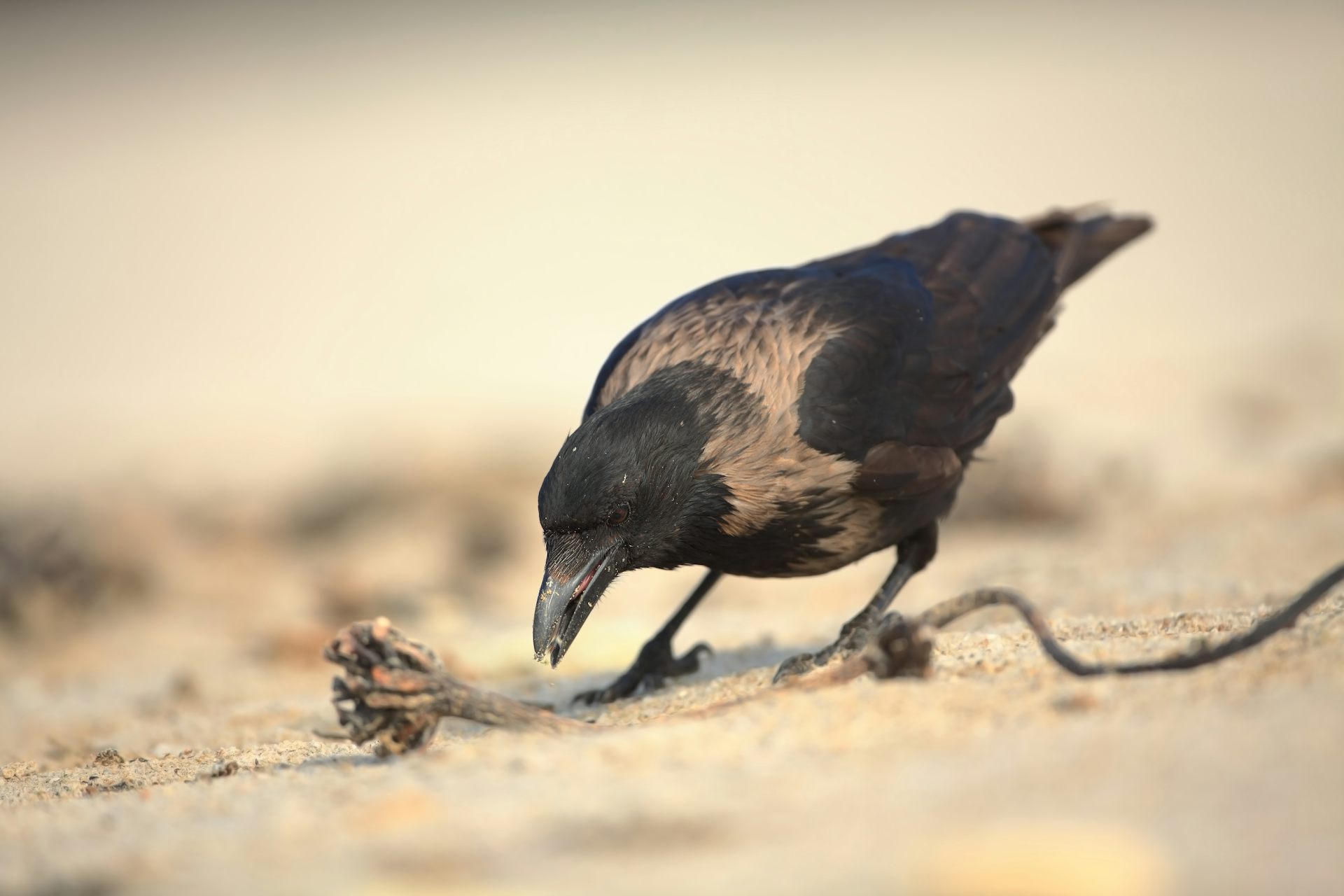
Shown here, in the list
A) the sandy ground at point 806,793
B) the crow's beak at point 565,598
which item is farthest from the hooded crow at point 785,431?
the sandy ground at point 806,793

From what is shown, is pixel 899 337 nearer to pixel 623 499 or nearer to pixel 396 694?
pixel 623 499

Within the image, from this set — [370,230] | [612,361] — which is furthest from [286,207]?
[612,361]

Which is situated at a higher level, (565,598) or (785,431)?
(785,431)

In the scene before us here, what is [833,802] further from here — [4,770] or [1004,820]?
[4,770]

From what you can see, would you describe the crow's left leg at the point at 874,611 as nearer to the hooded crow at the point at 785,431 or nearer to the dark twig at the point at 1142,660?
the hooded crow at the point at 785,431

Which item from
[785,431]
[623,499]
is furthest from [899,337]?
[623,499]

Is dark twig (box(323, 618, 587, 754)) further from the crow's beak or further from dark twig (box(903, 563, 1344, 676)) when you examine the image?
dark twig (box(903, 563, 1344, 676))

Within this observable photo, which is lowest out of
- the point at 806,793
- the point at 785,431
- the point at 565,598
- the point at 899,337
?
the point at 806,793
